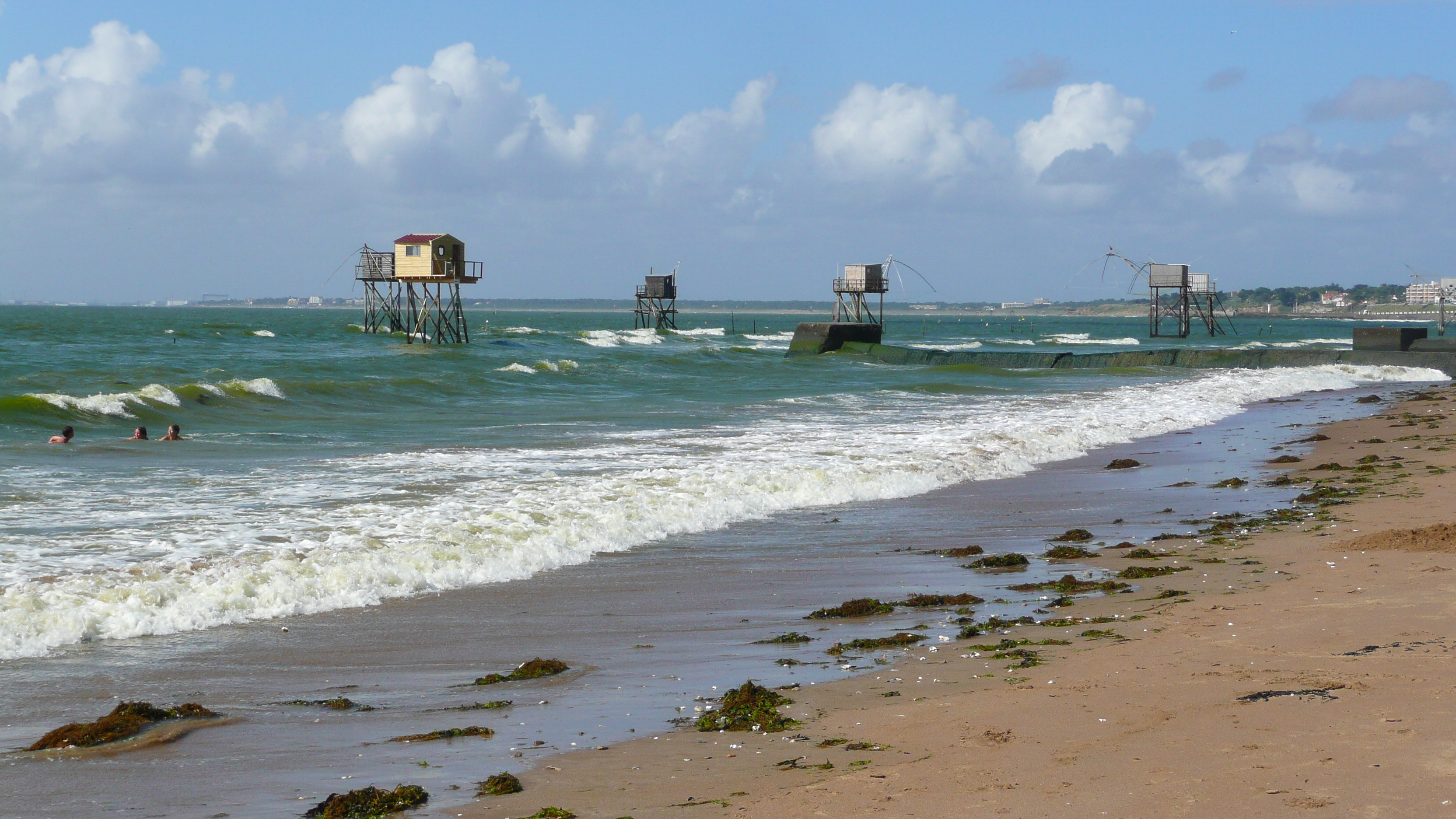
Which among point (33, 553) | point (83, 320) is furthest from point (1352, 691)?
point (83, 320)

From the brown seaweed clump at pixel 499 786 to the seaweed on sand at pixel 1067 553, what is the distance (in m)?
5.59

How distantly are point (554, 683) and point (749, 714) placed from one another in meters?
1.14

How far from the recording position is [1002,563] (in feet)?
27.3

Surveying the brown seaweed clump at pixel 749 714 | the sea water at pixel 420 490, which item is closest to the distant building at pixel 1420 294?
the sea water at pixel 420 490

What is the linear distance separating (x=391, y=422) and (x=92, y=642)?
14.7 metres

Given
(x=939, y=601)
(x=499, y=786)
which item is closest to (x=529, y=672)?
(x=499, y=786)

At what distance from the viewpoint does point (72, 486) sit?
11.6 m

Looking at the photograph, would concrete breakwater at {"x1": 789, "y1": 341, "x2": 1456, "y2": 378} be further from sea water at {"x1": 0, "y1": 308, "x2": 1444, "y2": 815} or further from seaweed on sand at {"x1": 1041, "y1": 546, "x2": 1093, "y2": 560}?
seaweed on sand at {"x1": 1041, "y1": 546, "x2": 1093, "y2": 560}

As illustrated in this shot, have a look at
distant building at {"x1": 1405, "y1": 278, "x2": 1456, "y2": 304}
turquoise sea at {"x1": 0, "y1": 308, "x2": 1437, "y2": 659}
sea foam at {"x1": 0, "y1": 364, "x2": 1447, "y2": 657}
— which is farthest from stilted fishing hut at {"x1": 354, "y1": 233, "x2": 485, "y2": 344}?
distant building at {"x1": 1405, "y1": 278, "x2": 1456, "y2": 304}

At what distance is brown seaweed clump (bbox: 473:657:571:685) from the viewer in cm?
544

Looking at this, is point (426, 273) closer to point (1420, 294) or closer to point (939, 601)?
point (939, 601)

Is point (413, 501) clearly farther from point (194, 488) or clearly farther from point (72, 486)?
point (72, 486)

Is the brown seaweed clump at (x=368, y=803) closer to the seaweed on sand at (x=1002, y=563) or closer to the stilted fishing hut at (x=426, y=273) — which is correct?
the seaweed on sand at (x=1002, y=563)

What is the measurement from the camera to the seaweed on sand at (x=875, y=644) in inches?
233
